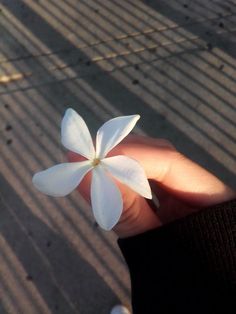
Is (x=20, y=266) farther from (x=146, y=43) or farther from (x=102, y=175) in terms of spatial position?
(x=146, y=43)

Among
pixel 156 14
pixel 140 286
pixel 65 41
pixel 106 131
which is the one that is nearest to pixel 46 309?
pixel 140 286

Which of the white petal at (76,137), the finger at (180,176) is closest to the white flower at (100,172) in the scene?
the white petal at (76,137)

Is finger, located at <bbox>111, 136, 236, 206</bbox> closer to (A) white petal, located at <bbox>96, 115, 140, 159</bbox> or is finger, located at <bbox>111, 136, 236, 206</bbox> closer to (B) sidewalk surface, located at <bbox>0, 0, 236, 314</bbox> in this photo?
(A) white petal, located at <bbox>96, 115, 140, 159</bbox>

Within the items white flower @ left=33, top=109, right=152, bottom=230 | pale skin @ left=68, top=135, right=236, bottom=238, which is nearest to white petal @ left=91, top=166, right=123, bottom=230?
white flower @ left=33, top=109, right=152, bottom=230

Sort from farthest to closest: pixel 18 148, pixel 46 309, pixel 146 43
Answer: pixel 146 43, pixel 18 148, pixel 46 309

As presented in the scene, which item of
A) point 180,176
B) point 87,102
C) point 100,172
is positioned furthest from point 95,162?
point 87,102

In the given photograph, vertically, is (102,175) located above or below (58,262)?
above
